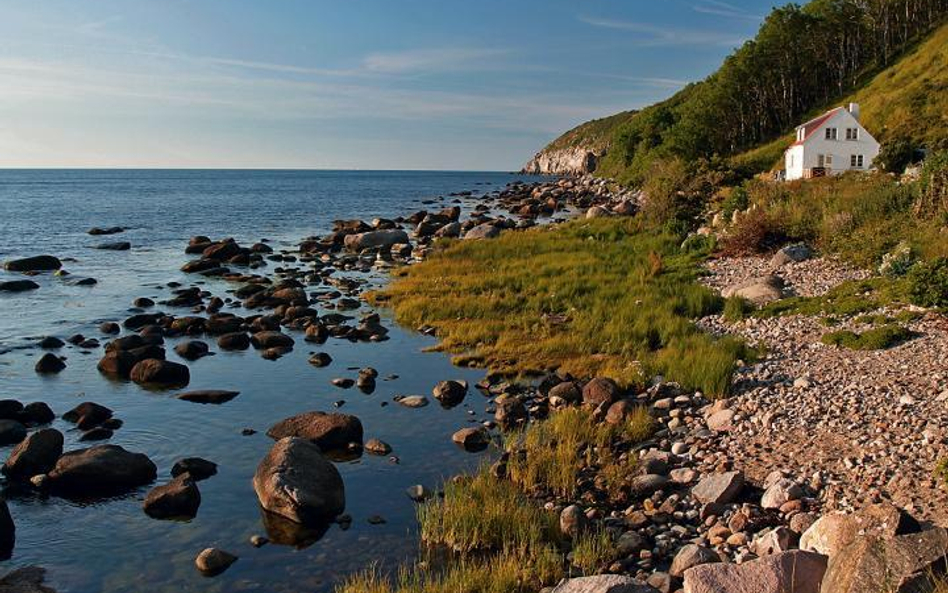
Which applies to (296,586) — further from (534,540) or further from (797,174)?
(797,174)

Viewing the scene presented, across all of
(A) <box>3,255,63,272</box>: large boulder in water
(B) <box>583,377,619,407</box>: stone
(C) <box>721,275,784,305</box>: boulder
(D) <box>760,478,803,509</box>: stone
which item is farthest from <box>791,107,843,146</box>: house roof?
(A) <box>3,255,63,272</box>: large boulder in water

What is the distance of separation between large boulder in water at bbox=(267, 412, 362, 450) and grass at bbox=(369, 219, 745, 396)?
6027mm

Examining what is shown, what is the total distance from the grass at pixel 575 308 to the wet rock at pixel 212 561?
10.8m

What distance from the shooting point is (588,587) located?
9.06 m

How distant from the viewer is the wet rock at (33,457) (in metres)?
15.1

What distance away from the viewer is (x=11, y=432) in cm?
1734


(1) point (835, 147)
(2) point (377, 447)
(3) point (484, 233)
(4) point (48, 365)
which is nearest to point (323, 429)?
(2) point (377, 447)

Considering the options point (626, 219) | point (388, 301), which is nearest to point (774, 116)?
point (626, 219)

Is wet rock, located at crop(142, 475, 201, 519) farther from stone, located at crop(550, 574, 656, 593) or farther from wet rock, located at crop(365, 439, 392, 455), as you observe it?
stone, located at crop(550, 574, 656, 593)

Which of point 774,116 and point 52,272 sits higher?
point 774,116

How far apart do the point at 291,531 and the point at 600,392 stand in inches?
332

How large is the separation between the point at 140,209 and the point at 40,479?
10187cm

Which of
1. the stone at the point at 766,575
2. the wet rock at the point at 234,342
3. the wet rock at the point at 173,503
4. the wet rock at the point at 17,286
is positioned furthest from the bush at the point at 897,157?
the wet rock at the point at 17,286

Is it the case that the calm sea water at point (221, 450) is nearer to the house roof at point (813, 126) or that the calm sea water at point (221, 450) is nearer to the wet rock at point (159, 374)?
the wet rock at point (159, 374)
